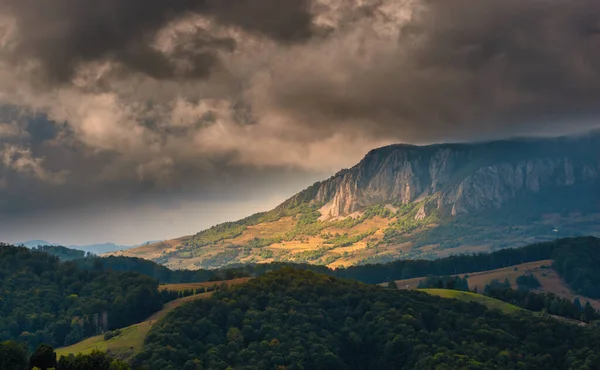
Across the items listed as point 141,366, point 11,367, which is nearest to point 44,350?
point 11,367

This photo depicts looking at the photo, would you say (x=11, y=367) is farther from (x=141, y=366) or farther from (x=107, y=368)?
(x=141, y=366)

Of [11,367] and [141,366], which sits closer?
[11,367]

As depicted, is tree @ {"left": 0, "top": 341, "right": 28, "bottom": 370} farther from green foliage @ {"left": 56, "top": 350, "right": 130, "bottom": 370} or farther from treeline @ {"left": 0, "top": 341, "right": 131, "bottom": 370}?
green foliage @ {"left": 56, "top": 350, "right": 130, "bottom": 370}

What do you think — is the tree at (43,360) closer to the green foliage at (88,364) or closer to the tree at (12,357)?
the green foliage at (88,364)

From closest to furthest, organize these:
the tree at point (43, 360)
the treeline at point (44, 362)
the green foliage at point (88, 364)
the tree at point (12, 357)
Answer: the green foliage at point (88, 364) < the treeline at point (44, 362) < the tree at point (12, 357) < the tree at point (43, 360)

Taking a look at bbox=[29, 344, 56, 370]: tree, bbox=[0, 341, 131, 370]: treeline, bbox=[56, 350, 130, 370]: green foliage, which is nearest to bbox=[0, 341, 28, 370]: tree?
bbox=[0, 341, 131, 370]: treeline

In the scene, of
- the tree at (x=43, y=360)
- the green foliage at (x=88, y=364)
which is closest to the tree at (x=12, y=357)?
the tree at (x=43, y=360)

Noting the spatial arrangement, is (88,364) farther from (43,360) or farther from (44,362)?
(43,360)

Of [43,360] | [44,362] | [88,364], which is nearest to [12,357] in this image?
[43,360]

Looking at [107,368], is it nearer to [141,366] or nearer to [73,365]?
[73,365]

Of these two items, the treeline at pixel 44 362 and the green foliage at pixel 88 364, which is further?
the treeline at pixel 44 362

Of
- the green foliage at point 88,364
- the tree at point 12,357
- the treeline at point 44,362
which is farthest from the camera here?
the tree at point 12,357

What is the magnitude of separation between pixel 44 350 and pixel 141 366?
154 feet

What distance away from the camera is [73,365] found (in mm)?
154625
